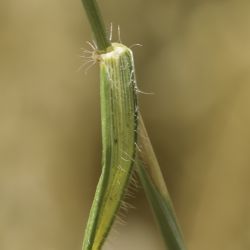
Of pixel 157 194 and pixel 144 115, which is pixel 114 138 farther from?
pixel 144 115

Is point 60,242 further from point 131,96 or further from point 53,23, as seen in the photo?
point 131,96

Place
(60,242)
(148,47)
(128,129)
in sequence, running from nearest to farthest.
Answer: (128,129) < (148,47) < (60,242)

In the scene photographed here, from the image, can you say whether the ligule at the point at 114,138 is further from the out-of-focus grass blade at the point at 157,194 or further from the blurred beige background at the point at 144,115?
the blurred beige background at the point at 144,115

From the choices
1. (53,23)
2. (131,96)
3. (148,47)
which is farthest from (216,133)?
(131,96)

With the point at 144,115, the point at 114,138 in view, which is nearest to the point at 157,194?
the point at 114,138

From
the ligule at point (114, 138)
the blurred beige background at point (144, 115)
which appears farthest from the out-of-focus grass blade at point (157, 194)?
the blurred beige background at point (144, 115)

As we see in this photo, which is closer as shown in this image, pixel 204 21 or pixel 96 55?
pixel 96 55
